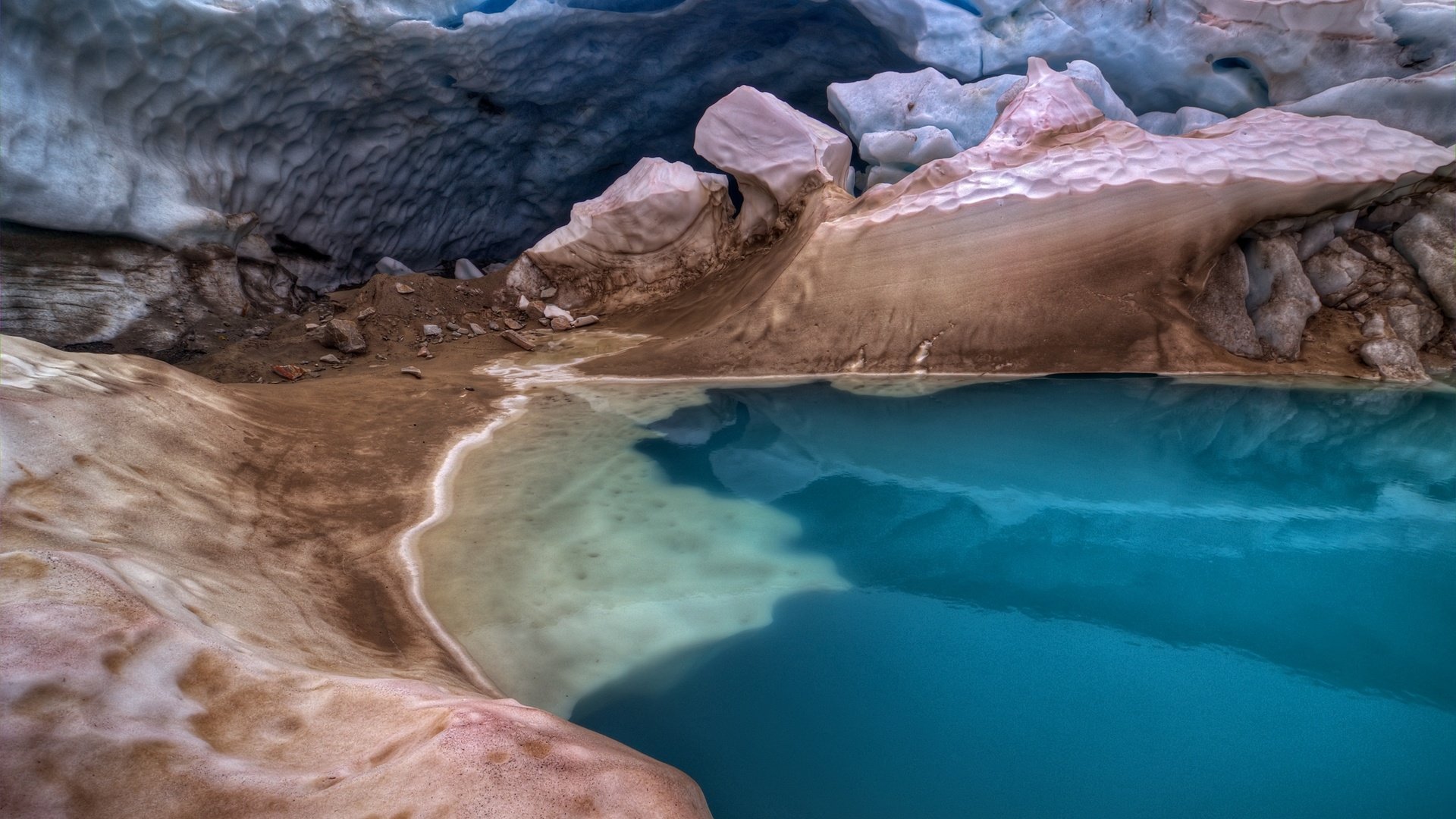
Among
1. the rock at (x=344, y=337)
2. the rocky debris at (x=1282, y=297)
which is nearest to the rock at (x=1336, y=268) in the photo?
the rocky debris at (x=1282, y=297)

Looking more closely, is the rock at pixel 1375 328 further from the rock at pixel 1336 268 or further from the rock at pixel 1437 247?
the rock at pixel 1437 247

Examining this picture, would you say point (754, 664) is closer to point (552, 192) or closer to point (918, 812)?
point (918, 812)

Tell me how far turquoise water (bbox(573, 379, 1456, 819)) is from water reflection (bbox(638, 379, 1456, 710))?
0.01m

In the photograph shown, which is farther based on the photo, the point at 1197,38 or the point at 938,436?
the point at 1197,38

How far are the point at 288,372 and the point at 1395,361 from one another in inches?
259

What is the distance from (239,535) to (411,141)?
5.24 m

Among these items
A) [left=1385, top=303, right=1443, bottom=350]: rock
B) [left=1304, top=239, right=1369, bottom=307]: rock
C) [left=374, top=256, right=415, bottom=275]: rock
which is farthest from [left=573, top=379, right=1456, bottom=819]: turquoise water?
[left=374, top=256, right=415, bottom=275]: rock

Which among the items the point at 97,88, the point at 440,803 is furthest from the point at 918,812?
the point at 97,88

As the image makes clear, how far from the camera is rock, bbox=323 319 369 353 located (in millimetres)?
5422

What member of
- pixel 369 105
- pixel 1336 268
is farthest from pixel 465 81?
pixel 1336 268

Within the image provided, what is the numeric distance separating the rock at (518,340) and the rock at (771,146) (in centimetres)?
200

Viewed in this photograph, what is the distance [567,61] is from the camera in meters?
7.01

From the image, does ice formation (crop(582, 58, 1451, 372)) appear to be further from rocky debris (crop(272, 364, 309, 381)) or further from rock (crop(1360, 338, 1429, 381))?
rocky debris (crop(272, 364, 309, 381))

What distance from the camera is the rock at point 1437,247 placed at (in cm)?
492
